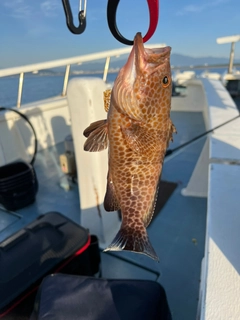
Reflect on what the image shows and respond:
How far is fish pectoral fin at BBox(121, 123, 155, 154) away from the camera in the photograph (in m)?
0.92

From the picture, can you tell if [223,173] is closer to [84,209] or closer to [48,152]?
[84,209]

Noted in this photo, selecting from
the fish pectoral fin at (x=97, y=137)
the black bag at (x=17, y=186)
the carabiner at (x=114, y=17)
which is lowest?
the black bag at (x=17, y=186)

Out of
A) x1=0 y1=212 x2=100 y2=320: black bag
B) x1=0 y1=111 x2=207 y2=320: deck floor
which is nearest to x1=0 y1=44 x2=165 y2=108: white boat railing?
x1=0 y1=111 x2=207 y2=320: deck floor

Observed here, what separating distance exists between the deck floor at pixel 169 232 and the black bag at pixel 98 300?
732 mm

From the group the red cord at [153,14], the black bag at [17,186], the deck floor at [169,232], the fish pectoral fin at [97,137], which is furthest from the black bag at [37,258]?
the red cord at [153,14]

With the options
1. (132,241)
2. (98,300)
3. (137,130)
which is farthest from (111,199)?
(98,300)

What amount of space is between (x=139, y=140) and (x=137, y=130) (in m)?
0.05

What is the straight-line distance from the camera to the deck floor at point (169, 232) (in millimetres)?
2262

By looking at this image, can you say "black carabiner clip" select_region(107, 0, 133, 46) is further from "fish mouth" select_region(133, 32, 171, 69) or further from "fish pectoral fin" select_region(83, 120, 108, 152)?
"fish pectoral fin" select_region(83, 120, 108, 152)

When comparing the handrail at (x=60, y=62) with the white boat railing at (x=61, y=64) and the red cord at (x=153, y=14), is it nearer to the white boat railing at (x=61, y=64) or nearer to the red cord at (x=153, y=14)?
the white boat railing at (x=61, y=64)

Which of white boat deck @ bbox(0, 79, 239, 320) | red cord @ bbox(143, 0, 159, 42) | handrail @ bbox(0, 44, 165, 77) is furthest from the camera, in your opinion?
handrail @ bbox(0, 44, 165, 77)

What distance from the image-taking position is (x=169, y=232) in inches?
115

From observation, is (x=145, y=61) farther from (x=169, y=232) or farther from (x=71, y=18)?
(x=169, y=232)

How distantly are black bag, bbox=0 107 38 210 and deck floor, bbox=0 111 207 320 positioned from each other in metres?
0.13
